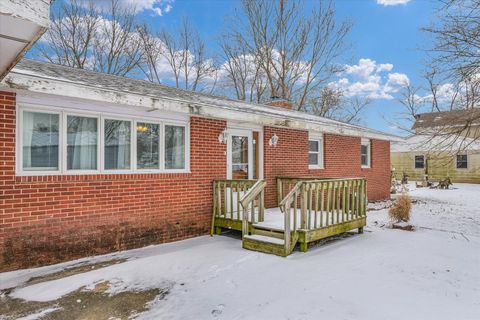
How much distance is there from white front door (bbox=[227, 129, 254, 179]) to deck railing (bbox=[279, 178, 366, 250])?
1.89m

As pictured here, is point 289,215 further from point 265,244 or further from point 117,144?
point 117,144

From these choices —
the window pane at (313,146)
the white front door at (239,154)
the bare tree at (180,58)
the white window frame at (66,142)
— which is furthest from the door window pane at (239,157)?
the bare tree at (180,58)

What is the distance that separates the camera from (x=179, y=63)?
24.2 meters

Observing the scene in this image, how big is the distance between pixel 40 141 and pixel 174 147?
2572mm

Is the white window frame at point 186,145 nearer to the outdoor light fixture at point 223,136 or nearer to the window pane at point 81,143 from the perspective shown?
the outdoor light fixture at point 223,136

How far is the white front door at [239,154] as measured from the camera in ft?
26.3

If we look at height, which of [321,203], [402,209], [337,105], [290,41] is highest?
[290,41]

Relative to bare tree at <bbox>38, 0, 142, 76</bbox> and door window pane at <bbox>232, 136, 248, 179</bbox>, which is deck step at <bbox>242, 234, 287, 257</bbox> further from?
bare tree at <bbox>38, 0, 142, 76</bbox>

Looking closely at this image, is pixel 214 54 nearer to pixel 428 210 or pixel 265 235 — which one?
pixel 428 210

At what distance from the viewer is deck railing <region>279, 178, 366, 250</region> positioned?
573 centimetres

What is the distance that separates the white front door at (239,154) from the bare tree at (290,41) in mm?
14677

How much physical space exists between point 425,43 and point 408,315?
24.4 ft

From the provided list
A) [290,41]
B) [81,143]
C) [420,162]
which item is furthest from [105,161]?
[420,162]

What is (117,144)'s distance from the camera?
6109mm
